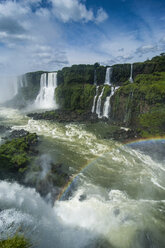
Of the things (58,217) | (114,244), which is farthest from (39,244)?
(114,244)

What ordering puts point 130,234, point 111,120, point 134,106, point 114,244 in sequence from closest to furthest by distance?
point 114,244
point 130,234
point 134,106
point 111,120

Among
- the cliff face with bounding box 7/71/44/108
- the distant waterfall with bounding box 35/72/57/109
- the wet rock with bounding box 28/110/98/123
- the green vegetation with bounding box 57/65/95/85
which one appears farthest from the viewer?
the cliff face with bounding box 7/71/44/108

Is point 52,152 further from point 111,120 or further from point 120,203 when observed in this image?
point 111,120

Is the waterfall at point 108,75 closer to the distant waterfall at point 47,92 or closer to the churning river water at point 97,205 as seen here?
the distant waterfall at point 47,92

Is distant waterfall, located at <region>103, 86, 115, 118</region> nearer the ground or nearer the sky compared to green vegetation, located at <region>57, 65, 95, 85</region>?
nearer the ground

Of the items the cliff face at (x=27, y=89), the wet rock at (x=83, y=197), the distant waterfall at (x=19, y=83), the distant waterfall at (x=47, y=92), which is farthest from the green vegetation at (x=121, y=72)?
the distant waterfall at (x=19, y=83)

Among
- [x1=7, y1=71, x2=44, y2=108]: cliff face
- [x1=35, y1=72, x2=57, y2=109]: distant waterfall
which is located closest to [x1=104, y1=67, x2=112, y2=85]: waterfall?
[x1=35, y1=72, x2=57, y2=109]: distant waterfall

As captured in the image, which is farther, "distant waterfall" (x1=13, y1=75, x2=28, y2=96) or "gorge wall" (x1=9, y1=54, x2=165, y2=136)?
"distant waterfall" (x1=13, y1=75, x2=28, y2=96)

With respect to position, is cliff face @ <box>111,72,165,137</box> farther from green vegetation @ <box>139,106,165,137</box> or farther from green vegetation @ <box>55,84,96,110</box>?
green vegetation @ <box>55,84,96,110</box>
